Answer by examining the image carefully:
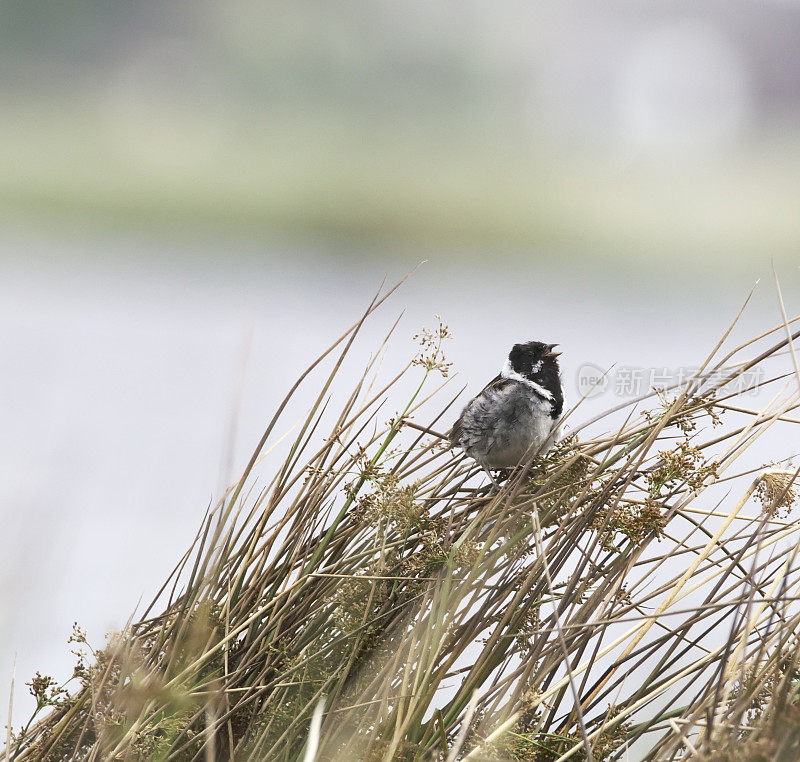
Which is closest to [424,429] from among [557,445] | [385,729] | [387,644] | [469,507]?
[469,507]

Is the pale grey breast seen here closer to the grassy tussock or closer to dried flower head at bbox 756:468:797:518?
the grassy tussock

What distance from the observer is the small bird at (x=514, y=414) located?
5.21 feet

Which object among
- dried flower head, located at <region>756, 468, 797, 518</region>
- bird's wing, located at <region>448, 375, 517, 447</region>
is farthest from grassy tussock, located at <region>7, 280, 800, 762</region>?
bird's wing, located at <region>448, 375, 517, 447</region>

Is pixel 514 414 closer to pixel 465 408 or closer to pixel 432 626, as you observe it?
pixel 465 408

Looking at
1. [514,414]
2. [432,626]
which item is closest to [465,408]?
[514,414]

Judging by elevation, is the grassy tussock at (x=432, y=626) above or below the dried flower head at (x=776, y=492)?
below

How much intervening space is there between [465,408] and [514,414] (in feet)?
0.37

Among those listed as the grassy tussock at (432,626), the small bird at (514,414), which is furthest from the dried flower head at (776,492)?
the small bird at (514,414)

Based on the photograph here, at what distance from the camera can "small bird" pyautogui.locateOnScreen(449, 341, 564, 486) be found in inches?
62.5

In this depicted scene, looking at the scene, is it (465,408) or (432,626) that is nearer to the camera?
(432,626)

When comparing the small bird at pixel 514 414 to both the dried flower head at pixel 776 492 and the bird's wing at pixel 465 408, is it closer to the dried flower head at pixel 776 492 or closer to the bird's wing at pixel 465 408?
the bird's wing at pixel 465 408

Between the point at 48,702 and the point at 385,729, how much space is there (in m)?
0.45

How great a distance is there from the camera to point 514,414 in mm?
1725

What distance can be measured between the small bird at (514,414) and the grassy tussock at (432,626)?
1.03 feet
